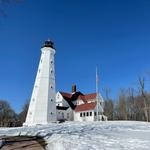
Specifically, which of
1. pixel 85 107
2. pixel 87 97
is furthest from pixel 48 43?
pixel 87 97

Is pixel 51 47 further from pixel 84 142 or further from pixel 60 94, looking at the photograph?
pixel 84 142

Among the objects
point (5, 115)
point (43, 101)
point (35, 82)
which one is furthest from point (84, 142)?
point (5, 115)

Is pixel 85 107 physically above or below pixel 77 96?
below

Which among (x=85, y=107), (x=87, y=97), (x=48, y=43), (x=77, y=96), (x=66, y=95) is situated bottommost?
(x=85, y=107)

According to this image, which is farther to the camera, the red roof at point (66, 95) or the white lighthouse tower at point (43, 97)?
the red roof at point (66, 95)

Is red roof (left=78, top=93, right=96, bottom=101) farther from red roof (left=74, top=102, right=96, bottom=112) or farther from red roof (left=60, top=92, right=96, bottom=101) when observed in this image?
red roof (left=74, top=102, right=96, bottom=112)

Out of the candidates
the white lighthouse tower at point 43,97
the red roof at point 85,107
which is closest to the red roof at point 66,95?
the red roof at point 85,107

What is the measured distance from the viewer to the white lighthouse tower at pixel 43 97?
35.7 m

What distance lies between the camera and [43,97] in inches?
1449

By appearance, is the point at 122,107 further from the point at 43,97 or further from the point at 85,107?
the point at 43,97

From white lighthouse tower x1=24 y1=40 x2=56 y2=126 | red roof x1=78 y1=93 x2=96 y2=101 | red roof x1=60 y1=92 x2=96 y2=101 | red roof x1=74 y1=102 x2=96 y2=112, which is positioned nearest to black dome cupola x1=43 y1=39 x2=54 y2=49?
white lighthouse tower x1=24 y1=40 x2=56 y2=126

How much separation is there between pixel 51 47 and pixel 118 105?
1119 inches

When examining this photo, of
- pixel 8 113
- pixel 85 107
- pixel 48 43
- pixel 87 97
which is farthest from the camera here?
pixel 8 113

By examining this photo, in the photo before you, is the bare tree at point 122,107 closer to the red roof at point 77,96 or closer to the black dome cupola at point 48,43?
the red roof at point 77,96
